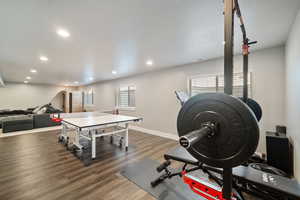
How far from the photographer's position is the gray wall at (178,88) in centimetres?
266

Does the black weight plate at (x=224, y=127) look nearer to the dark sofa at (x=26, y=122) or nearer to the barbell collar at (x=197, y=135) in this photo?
the barbell collar at (x=197, y=135)

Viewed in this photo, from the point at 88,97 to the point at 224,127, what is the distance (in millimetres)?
10085

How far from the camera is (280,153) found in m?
2.05

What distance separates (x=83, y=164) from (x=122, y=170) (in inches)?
33.6

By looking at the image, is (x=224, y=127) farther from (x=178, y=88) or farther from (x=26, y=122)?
(x=26, y=122)

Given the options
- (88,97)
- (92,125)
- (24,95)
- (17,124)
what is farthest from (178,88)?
(24,95)

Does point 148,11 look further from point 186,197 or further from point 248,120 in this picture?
point 186,197

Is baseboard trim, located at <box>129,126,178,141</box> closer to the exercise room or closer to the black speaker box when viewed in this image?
the exercise room

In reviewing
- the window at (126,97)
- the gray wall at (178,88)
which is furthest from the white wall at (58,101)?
the window at (126,97)

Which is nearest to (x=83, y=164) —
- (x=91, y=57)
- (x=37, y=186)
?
(x=37, y=186)

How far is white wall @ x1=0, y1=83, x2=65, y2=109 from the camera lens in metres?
8.20

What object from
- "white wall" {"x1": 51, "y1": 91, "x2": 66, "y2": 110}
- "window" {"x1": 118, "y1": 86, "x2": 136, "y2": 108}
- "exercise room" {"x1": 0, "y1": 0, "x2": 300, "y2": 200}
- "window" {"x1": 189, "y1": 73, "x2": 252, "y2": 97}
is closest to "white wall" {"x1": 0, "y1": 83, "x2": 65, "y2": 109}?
"white wall" {"x1": 51, "y1": 91, "x2": 66, "y2": 110}

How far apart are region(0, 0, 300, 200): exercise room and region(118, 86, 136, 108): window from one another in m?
2.48

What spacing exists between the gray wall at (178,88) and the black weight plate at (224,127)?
9.99ft
